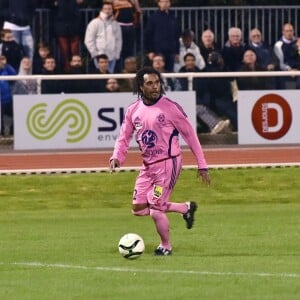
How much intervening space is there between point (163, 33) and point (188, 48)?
0.69m

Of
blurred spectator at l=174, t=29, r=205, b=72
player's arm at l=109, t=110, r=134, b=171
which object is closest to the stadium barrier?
blurred spectator at l=174, t=29, r=205, b=72

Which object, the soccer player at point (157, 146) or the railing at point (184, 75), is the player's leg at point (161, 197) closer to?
the soccer player at point (157, 146)

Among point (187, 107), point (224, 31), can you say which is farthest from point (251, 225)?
point (224, 31)

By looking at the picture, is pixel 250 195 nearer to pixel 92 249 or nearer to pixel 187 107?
pixel 187 107

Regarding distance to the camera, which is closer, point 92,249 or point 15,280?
point 15,280

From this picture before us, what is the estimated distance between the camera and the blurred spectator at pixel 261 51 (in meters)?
26.8

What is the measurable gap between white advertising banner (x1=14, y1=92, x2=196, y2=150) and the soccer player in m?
8.99

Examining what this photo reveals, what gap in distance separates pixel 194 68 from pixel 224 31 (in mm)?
5066

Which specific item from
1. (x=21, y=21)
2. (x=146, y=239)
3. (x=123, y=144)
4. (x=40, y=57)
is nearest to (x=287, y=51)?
(x=40, y=57)

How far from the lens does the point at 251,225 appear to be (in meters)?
17.6

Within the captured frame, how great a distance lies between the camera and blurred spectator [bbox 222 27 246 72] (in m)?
26.3

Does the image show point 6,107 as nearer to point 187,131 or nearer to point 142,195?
point 142,195

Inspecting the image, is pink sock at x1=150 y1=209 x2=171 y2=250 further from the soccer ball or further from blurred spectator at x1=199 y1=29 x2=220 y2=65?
blurred spectator at x1=199 y1=29 x2=220 y2=65

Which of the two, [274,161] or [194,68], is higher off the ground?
[194,68]
